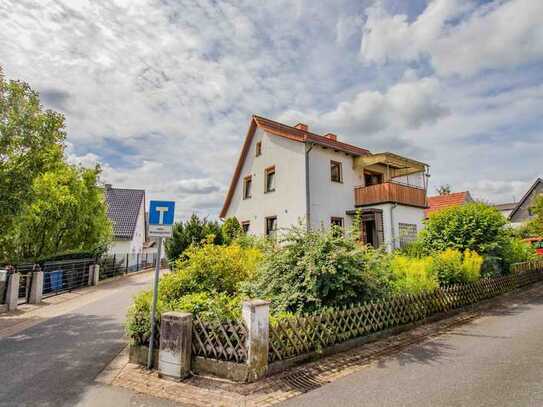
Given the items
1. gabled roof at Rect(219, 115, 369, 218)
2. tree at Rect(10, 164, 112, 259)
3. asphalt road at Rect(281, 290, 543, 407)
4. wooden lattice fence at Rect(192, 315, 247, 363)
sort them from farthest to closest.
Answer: gabled roof at Rect(219, 115, 369, 218) → tree at Rect(10, 164, 112, 259) → wooden lattice fence at Rect(192, 315, 247, 363) → asphalt road at Rect(281, 290, 543, 407)

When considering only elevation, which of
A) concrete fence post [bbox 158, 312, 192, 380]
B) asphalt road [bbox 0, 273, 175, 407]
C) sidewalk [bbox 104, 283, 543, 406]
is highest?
concrete fence post [bbox 158, 312, 192, 380]

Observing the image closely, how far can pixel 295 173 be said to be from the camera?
17047mm

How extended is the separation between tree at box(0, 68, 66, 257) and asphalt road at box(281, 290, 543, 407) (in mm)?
9388

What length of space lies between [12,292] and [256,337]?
34.0 feet

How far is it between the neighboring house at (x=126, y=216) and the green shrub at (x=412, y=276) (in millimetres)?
26002

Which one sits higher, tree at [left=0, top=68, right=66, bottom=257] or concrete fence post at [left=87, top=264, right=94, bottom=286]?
tree at [left=0, top=68, right=66, bottom=257]

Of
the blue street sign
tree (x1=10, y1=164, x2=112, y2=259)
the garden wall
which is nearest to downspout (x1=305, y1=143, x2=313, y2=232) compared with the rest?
the garden wall

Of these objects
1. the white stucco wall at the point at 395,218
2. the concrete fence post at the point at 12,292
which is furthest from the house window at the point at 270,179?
the concrete fence post at the point at 12,292

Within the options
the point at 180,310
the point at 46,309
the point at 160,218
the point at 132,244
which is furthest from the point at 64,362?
the point at 132,244

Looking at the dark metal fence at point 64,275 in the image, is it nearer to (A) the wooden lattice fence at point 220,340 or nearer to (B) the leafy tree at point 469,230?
(A) the wooden lattice fence at point 220,340

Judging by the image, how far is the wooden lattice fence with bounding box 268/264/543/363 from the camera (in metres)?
5.56

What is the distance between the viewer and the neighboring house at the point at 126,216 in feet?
98.9

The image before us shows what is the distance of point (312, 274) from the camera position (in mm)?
6699

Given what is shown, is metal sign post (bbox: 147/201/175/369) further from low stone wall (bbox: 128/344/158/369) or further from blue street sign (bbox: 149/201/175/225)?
low stone wall (bbox: 128/344/158/369)
